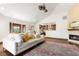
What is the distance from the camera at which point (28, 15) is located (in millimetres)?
2268

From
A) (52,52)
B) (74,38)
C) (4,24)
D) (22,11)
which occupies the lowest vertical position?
(52,52)

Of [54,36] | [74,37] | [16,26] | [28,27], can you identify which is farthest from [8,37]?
[54,36]

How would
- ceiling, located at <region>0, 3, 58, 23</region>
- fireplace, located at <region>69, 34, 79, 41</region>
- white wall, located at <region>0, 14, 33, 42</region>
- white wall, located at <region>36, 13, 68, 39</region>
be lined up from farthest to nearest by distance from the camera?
white wall, located at <region>36, 13, 68, 39</region> → fireplace, located at <region>69, 34, 79, 41</region> → white wall, located at <region>0, 14, 33, 42</region> → ceiling, located at <region>0, 3, 58, 23</region>

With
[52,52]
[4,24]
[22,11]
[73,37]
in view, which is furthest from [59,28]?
[4,24]

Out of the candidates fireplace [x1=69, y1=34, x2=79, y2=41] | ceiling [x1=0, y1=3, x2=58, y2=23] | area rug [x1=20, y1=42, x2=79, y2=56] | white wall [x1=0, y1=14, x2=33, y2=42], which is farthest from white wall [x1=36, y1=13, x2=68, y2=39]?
white wall [x1=0, y1=14, x2=33, y2=42]

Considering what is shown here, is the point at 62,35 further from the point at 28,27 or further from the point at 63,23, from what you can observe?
the point at 28,27

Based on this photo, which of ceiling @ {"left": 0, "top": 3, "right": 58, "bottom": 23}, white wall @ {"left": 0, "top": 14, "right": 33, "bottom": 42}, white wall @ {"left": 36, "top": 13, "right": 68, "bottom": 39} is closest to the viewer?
ceiling @ {"left": 0, "top": 3, "right": 58, "bottom": 23}

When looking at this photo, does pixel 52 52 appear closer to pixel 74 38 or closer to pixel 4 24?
pixel 74 38

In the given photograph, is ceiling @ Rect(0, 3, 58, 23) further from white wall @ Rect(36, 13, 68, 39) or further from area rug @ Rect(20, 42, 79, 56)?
white wall @ Rect(36, 13, 68, 39)

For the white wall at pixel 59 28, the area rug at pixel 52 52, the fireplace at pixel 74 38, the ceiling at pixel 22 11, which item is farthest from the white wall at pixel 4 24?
the white wall at pixel 59 28

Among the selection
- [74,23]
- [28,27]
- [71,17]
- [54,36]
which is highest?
[71,17]

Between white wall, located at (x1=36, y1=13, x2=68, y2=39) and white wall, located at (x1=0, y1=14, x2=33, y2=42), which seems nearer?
white wall, located at (x1=0, y1=14, x2=33, y2=42)

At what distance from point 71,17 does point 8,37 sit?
337cm

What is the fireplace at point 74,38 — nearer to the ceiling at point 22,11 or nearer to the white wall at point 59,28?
the white wall at point 59,28
